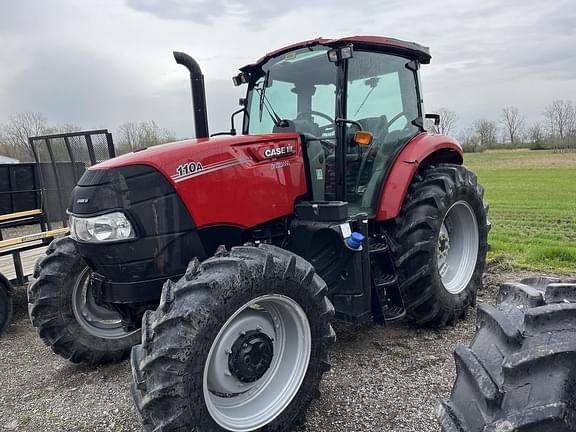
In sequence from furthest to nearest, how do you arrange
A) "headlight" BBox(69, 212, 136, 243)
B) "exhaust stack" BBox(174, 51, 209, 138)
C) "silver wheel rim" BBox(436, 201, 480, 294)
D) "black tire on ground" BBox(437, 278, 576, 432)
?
"silver wheel rim" BBox(436, 201, 480, 294) → "exhaust stack" BBox(174, 51, 209, 138) → "headlight" BBox(69, 212, 136, 243) → "black tire on ground" BBox(437, 278, 576, 432)

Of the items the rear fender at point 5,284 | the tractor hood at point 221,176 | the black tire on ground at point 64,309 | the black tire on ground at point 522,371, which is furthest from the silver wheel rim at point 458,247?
the rear fender at point 5,284

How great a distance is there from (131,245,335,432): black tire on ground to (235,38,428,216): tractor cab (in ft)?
3.47

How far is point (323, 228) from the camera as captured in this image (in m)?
3.16

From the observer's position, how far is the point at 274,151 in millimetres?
3119

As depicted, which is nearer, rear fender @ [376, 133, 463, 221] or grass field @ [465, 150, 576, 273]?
rear fender @ [376, 133, 463, 221]

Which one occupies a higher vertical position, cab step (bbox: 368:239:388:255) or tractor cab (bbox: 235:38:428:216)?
tractor cab (bbox: 235:38:428:216)

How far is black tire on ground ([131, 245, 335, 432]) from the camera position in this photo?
2098 mm

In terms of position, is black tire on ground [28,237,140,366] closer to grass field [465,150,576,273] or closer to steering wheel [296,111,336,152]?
steering wheel [296,111,336,152]

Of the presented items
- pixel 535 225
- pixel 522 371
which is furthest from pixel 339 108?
pixel 535 225

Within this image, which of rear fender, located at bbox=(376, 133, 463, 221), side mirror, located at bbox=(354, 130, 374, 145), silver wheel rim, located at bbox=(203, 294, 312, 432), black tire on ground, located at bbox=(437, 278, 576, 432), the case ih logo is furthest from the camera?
rear fender, located at bbox=(376, 133, 463, 221)

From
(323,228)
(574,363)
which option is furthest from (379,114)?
(574,363)

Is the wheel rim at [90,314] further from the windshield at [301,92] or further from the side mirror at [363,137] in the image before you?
the side mirror at [363,137]

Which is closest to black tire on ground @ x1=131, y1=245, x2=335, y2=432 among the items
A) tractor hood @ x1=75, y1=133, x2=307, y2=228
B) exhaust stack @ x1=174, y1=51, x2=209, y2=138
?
tractor hood @ x1=75, y1=133, x2=307, y2=228

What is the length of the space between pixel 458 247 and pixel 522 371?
9.76ft
